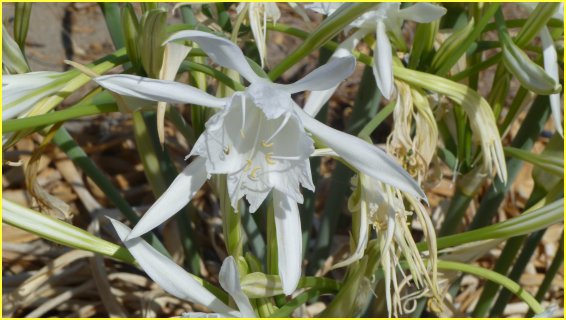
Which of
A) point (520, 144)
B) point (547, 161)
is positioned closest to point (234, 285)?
point (547, 161)

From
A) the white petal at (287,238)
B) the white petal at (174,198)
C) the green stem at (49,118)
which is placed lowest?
the white petal at (287,238)

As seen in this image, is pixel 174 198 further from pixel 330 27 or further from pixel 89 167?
pixel 89 167

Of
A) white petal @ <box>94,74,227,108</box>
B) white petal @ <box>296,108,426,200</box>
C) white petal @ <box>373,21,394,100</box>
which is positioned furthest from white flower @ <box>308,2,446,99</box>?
white petal @ <box>94,74,227,108</box>

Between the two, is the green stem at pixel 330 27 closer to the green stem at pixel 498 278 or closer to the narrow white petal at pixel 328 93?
the narrow white petal at pixel 328 93

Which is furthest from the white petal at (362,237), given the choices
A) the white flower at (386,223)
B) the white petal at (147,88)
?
the white petal at (147,88)

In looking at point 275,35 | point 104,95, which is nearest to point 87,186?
point 275,35

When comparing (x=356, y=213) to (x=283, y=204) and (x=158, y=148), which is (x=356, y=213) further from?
(x=158, y=148)
